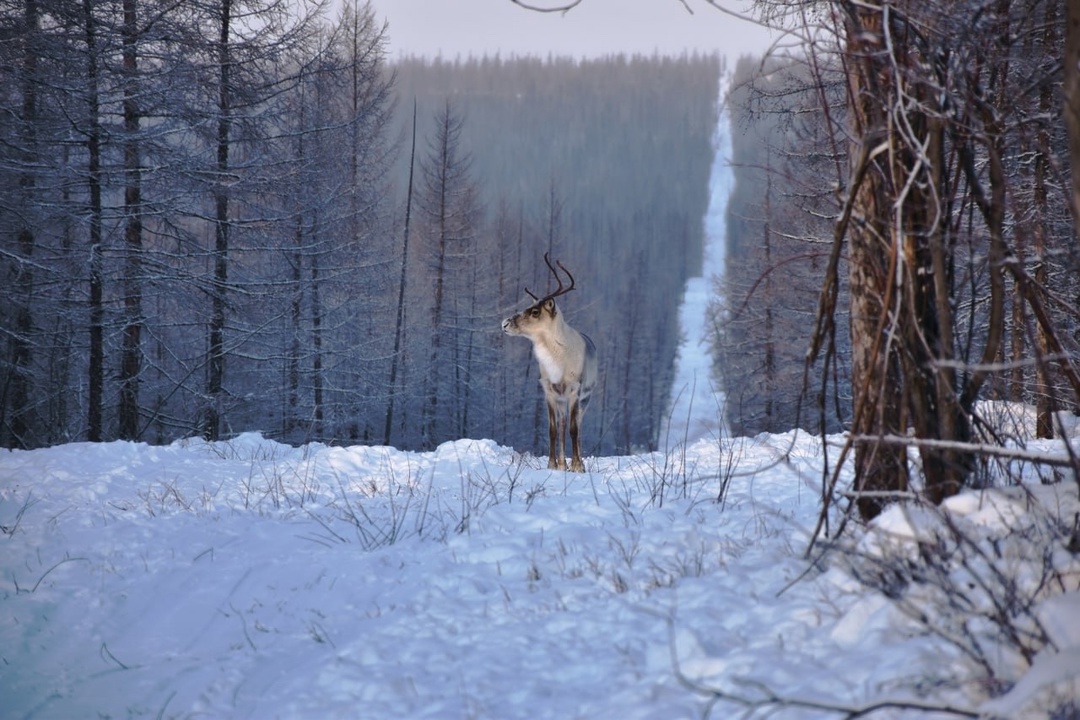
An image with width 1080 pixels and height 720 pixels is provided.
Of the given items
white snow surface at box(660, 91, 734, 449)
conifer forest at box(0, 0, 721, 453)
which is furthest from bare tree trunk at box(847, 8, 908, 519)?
white snow surface at box(660, 91, 734, 449)

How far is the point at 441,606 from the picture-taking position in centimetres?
343

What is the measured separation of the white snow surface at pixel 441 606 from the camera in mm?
2531

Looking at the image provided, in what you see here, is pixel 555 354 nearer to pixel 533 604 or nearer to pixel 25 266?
pixel 533 604

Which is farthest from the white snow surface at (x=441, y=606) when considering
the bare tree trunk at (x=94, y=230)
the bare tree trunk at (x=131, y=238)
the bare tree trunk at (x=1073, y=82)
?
the bare tree trunk at (x=131, y=238)

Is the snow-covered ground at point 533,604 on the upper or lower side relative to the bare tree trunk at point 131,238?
lower

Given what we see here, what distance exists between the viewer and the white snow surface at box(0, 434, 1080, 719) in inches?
99.7

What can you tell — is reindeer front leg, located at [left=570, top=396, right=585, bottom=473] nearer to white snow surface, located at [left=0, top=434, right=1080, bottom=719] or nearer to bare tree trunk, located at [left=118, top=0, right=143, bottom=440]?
white snow surface, located at [left=0, top=434, right=1080, bottom=719]

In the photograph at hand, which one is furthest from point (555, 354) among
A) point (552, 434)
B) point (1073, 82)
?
point (1073, 82)

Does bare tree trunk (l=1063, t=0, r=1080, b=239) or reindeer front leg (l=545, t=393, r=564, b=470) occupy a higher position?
bare tree trunk (l=1063, t=0, r=1080, b=239)

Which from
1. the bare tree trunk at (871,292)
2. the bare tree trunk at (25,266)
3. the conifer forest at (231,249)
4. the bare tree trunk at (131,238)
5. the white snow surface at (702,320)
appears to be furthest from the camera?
the white snow surface at (702,320)

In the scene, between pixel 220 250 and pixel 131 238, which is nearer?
pixel 131 238

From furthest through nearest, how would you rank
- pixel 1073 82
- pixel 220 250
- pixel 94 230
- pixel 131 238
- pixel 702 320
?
pixel 702 320 → pixel 220 250 → pixel 131 238 → pixel 94 230 → pixel 1073 82

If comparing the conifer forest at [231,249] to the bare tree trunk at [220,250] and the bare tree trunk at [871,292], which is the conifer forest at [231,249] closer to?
the bare tree trunk at [220,250]

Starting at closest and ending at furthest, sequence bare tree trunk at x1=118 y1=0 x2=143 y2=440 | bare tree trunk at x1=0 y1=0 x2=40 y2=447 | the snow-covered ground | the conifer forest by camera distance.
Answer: the snow-covered ground → bare tree trunk at x1=0 y1=0 x2=40 y2=447 → the conifer forest → bare tree trunk at x1=118 y1=0 x2=143 y2=440
